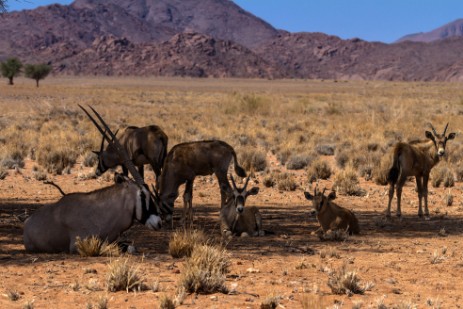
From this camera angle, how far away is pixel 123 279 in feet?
21.9

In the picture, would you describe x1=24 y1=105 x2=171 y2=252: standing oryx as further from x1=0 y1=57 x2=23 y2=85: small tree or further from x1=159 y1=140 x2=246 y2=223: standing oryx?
x1=0 y1=57 x2=23 y2=85: small tree

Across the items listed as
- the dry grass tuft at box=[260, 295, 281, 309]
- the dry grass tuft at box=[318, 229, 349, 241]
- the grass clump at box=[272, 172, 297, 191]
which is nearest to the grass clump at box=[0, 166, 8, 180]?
the grass clump at box=[272, 172, 297, 191]

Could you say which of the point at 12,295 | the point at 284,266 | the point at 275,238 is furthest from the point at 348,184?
the point at 12,295

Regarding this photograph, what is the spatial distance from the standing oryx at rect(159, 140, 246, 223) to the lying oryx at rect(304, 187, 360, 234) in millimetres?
1455

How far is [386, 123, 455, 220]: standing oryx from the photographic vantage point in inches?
492

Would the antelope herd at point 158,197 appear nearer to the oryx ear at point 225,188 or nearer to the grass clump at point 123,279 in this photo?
the oryx ear at point 225,188

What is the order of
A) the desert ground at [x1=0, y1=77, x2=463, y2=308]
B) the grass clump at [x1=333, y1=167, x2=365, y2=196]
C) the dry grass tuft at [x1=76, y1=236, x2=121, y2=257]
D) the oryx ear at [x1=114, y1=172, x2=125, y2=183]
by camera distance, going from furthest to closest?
the grass clump at [x1=333, y1=167, x2=365, y2=196] → the oryx ear at [x1=114, y1=172, x2=125, y2=183] → the dry grass tuft at [x1=76, y1=236, x2=121, y2=257] → the desert ground at [x1=0, y1=77, x2=463, y2=308]

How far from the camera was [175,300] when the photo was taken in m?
6.20

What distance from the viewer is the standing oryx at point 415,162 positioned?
12492 mm

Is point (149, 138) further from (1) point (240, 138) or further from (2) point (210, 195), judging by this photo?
(1) point (240, 138)

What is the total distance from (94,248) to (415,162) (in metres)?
7.06

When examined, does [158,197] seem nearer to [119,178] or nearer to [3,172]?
[119,178]

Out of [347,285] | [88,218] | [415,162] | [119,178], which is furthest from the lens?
[415,162]

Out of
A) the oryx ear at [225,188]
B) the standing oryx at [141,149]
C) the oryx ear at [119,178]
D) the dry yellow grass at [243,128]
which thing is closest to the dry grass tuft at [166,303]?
the oryx ear at [119,178]
